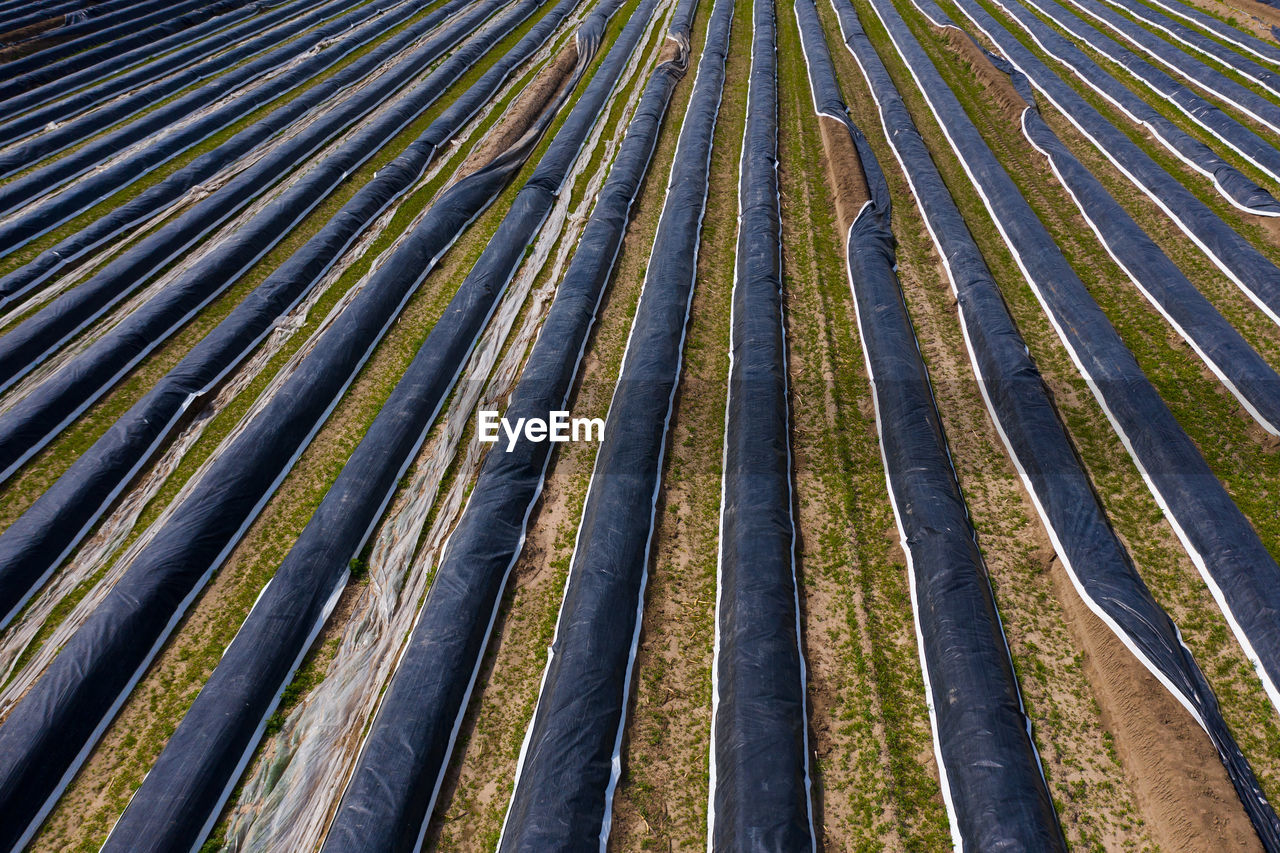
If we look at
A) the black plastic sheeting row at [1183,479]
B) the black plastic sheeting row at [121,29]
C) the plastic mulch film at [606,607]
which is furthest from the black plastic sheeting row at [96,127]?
the black plastic sheeting row at [1183,479]

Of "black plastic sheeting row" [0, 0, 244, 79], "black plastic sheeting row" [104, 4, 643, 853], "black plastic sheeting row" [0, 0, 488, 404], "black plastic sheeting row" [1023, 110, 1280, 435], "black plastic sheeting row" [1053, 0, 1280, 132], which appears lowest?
"black plastic sheeting row" [104, 4, 643, 853]

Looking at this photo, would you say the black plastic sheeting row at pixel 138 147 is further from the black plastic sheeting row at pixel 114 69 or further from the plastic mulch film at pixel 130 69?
the black plastic sheeting row at pixel 114 69

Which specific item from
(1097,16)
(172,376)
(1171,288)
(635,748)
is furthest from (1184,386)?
(1097,16)

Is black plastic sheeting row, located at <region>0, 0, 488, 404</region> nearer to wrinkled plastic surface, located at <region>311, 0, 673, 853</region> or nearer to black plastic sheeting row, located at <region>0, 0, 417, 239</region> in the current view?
black plastic sheeting row, located at <region>0, 0, 417, 239</region>

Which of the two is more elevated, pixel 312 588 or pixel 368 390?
pixel 368 390

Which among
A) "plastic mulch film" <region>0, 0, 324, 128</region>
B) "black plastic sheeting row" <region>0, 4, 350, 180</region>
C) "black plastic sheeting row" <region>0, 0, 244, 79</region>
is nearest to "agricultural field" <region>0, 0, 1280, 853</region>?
"black plastic sheeting row" <region>0, 4, 350, 180</region>

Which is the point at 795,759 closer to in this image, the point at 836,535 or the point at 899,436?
the point at 836,535
